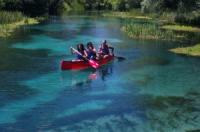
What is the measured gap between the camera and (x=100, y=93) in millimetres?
28125

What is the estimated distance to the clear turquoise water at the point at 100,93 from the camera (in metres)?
21.8

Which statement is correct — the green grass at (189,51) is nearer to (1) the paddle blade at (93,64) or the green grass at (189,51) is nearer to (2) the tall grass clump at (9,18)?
(1) the paddle blade at (93,64)

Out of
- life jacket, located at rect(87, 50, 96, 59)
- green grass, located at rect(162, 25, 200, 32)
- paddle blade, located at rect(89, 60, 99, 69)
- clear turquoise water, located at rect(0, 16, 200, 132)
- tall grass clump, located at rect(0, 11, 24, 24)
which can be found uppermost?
tall grass clump, located at rect(0, 11, 24, 24)

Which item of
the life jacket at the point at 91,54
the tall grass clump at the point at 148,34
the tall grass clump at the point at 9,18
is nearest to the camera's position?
the life jacket at the point at 91,54

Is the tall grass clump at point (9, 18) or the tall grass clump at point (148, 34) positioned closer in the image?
the tall grass clump at point (148, 34)

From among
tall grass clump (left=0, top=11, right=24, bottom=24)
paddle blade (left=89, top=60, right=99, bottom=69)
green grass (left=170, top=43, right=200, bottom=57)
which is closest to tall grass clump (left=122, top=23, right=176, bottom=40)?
green grass (left=170, top=43, right=200, bottom=57)

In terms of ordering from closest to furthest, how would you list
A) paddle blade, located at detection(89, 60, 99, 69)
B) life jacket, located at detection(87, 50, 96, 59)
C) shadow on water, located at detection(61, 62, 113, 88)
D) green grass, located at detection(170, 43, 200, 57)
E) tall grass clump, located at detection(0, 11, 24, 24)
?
1. shadow on water, located at detection(61, 62, 113, 88)
2. paddle blade, located at detection(89, 60, 99, 69)
3. life jacket, located at detection(87, 50, 96, 59)
4. green grass, located at detection(170, 43, 200, 57)
5. tall grass clump, located at detection(0, 11, 24, 24)

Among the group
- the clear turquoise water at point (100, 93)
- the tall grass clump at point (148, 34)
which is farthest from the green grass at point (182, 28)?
the clear turquoise water at point (100, 93)

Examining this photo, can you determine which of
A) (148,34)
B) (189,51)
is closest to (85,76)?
(189,51)

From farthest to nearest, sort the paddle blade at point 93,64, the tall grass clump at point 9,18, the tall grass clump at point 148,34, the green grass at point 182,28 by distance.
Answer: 1. the tall grass clump at point 9,18
2. the green grass at point 182,28
3. the tall grass clump at point 148,34
4. the paddle blade at point 93,64

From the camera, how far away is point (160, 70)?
36719mm

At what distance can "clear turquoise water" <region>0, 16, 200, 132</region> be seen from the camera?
71.4ft

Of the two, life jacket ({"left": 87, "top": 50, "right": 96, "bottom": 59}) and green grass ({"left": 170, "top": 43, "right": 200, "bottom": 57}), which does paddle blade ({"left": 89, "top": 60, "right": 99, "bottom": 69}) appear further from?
green grass ({"left": 170, "top": 43, "right": 200, "bottom": 57})

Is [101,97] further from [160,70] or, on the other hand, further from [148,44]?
[148,44]
